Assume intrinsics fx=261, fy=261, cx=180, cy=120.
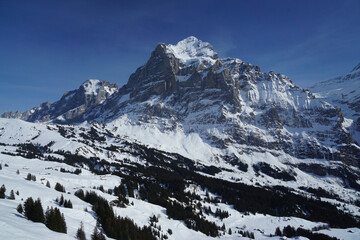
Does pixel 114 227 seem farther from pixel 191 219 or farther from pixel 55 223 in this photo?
pixel 191 219

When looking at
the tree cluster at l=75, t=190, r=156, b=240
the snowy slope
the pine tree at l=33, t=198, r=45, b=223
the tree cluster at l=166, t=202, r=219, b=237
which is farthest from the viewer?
the tree cluster at l=166, t=202, r=219, b=237

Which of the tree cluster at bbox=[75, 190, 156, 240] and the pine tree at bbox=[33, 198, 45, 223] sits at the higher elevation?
the pine tree at bbox=[33, 198, 45, 223]

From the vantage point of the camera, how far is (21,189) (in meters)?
65.9

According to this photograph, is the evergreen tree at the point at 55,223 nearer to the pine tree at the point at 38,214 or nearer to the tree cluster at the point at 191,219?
the pine tree at the point at 38,214

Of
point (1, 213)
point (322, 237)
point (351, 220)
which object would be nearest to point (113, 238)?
point (1, 213)

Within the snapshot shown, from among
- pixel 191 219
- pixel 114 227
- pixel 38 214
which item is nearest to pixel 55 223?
pixel 38 214

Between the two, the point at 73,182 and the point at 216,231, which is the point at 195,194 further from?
the point at 73,182

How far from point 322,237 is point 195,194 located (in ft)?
250

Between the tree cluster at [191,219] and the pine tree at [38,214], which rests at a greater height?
the pine tree at [38,214]

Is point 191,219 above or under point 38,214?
under

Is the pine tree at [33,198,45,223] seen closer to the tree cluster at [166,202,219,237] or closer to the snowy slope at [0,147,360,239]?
the snowy slope at [0,147,360,239]

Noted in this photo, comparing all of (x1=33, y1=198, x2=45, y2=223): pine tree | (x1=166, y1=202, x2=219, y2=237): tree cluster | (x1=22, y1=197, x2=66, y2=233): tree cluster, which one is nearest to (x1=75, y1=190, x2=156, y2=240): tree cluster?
(x1=22, y1=197, x2=66, y2=233): tree cluster

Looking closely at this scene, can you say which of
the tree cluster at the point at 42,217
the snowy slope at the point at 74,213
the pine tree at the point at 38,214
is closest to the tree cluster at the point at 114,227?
the snowy slope at the point at 74,213

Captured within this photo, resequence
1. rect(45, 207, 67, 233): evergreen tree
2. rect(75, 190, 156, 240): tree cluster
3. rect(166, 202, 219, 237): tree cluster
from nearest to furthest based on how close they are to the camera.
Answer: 1. rect(45, 207, 67, 233): evergreen tree
2. rect(75, 190, 156, 240): tree cluster
3. rect(166, 202, 219, 237): tree cluster
